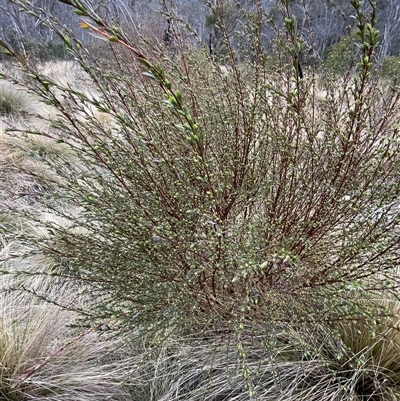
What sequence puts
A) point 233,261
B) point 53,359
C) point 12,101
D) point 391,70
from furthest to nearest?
point 12,101
point 391,70
point 53,359
point 233,261

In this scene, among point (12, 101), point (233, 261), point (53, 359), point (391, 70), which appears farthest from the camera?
point (12, 101)

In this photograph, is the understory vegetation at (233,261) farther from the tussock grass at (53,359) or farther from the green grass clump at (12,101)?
the green grass clump at (12,101)

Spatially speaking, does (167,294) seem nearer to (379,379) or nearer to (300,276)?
(300,276)

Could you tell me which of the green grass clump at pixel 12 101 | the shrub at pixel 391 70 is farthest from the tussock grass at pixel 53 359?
the green grass clump at pixel 12 101

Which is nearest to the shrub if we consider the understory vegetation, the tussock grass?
the understory vegetation

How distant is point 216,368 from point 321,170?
3.08 feet

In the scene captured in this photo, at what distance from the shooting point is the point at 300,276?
4.59 ft

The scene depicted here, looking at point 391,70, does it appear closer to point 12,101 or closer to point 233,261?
point 233,261

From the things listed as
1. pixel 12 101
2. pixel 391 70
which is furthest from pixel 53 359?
pixel 12 101

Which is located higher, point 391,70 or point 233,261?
point 391,70

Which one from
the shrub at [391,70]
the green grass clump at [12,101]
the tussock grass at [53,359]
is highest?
the green grass clump at [12,101]

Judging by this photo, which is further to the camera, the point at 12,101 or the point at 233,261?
the point at 12,101

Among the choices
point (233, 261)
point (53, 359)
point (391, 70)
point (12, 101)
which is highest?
point (12, 101)

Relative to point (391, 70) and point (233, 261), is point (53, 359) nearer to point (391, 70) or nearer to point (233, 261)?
point (233, 261)
